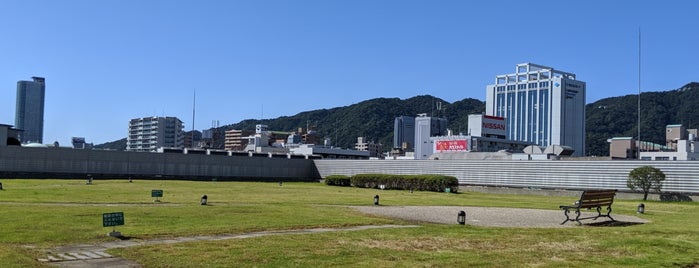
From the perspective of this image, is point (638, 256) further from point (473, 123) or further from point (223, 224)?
point (473, 123)

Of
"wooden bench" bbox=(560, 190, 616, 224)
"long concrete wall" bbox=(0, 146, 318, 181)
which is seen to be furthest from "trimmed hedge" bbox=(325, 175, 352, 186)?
"wooden bench" bbox=(560, 190, 616, 224)

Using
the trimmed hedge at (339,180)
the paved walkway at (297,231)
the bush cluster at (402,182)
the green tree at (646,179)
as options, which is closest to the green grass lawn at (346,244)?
the paved walkway at (297,231)

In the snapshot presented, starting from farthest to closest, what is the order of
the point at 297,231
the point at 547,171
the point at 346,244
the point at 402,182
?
1. the point at 402,182
2. the point at 547,171
3. the point at 297,231
4. the point at 346,244

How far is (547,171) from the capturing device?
51.1 meters

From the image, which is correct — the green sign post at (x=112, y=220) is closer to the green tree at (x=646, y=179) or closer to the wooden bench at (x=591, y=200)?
the wooden bench at (x=591, y=200)

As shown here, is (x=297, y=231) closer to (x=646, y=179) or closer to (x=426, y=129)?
(x=646, y=179)

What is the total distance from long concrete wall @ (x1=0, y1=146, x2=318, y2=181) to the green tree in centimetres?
4295

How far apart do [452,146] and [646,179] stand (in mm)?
82820

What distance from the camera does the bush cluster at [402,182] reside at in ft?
171

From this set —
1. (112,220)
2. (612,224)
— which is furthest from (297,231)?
(612,224)

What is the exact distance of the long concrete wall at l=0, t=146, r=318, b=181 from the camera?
60844 millimetres

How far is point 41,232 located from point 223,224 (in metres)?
4.43

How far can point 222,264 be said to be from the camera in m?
10.1

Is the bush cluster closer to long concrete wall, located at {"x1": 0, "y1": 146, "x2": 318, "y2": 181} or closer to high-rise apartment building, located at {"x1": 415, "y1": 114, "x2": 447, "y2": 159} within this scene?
long concrete wall, located at {"x1": 0, "y1": 146, "x2": 318, "y2": 181}
